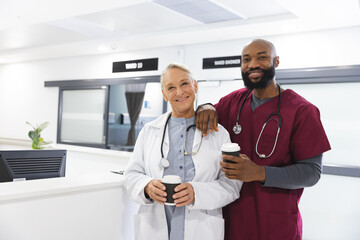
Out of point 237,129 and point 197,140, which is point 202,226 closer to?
point 197,140

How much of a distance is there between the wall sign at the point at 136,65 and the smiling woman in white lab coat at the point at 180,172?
3982 mm

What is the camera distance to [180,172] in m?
1.62

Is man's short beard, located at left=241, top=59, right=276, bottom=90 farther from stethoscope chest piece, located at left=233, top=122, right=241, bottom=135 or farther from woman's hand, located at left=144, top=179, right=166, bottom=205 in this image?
Answer: woman's hand, located at left=144, top=179, right=166, bottom=205

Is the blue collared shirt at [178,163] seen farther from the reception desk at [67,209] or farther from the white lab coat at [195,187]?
the reception desk at [67,209]

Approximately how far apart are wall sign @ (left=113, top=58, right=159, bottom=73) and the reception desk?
12.1ft

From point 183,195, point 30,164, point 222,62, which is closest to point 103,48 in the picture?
point 222,62

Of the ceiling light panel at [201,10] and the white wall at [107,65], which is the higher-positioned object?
the ceiling light panel at [201,10]

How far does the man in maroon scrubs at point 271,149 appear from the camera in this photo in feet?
5.09

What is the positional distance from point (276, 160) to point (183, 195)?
19.8 inches

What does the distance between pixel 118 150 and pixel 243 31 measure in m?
3.12

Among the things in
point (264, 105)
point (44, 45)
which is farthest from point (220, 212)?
point (44, 45)

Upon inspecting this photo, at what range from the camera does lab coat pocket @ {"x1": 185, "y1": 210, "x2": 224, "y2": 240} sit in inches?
61.1

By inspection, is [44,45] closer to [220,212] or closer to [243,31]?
[243,31]

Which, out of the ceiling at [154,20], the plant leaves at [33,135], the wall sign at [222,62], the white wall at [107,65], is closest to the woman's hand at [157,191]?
the ceiling at [154,20]
